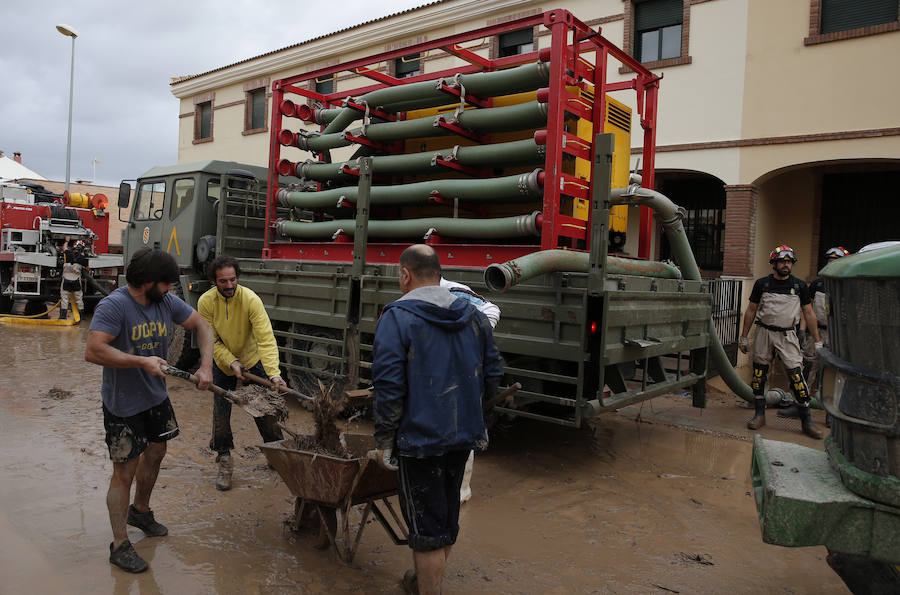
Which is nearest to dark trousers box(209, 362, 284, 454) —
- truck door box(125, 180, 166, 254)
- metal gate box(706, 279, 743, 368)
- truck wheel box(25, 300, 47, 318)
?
truck door box(125, 180, 166, 254)

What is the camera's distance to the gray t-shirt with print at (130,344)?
3404mm

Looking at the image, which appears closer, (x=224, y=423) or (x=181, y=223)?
(x=224, y=423)

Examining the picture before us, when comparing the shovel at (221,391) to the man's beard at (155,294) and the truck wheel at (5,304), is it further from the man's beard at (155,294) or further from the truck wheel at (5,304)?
the truck wheel at (5,304)

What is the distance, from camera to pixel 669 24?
38.1 feet

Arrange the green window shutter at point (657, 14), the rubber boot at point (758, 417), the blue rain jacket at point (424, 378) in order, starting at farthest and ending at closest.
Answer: the green window shutter at point (657, 14) < the rubber boot at point (758, 417) < the blue rain jacket at point (424, 378)

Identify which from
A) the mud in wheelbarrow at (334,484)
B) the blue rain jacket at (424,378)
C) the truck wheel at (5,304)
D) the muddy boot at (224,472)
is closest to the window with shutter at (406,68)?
the truck wheel at (5,304)

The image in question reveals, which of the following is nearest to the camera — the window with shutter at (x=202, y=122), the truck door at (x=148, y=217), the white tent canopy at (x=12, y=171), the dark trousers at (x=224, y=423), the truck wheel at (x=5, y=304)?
the dark trousers at (x=224, y=423)

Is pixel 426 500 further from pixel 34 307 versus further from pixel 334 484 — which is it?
pixel 34 307

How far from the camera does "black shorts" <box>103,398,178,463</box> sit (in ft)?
11.3

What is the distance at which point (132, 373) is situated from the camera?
3508mm

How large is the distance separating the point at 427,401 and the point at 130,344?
1776 mm

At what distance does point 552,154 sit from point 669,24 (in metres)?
7.92

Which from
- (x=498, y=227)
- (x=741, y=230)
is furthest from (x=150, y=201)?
(x=741, y=230)

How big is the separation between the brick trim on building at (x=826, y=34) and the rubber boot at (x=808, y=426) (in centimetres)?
626
